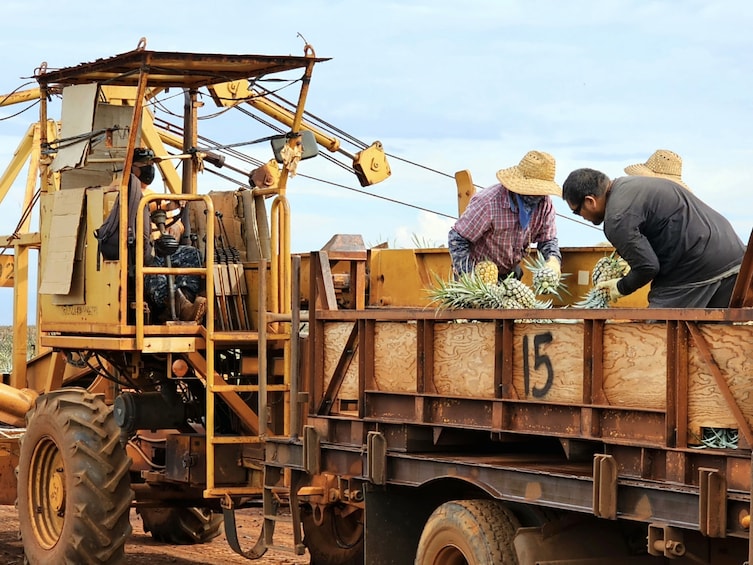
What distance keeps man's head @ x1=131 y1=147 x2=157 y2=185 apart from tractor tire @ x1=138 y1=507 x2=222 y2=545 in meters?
3.59

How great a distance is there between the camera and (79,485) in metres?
9.69

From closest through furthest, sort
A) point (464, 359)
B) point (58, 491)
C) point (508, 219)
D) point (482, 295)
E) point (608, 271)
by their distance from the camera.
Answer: point (464, 359) → point (482, 295) → point (608, 271) → point (508, 219) → point (58, 491)

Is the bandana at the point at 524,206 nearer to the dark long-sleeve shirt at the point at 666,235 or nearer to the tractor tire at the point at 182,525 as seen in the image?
the dark long-sleeve shirt at the point at 666,235

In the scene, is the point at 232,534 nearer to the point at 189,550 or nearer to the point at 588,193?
the point at 189,550

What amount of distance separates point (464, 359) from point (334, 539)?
3.61 meters

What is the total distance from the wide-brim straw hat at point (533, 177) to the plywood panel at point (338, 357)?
1343 mm

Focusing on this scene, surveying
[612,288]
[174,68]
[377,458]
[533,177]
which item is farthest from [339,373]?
[174,68]

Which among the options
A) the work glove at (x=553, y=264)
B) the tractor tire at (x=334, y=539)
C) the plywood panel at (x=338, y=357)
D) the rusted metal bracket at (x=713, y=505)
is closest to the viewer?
the rusted metal bracket at (x=713, y=505)

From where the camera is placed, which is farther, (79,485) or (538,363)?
(79,485)

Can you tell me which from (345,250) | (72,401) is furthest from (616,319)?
(72,401)

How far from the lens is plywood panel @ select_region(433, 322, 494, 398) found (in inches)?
281

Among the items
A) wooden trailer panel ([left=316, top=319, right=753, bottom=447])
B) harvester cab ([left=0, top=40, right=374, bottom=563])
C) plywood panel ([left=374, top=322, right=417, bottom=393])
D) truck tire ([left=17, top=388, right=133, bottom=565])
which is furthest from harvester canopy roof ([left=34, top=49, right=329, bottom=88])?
plywood panel ([left=374, top=322, right=417, bottom=393])

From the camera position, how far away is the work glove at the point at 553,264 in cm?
859

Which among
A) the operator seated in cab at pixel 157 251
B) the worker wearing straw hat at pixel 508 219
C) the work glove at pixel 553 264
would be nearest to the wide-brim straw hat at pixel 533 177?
the worker wearing straw hat at pixel 508 219
